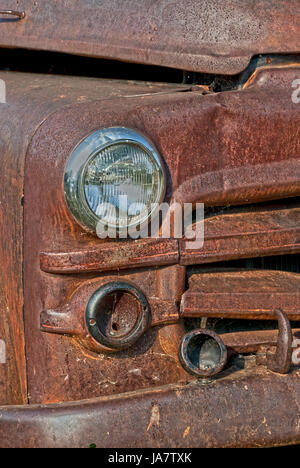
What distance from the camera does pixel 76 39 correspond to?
251 centimetres

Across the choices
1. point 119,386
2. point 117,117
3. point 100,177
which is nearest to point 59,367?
point 119,386

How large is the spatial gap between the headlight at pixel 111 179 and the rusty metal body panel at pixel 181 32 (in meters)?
0.65

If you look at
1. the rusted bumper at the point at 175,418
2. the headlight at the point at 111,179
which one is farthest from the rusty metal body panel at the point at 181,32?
the rusted bumper at the point at 175,418

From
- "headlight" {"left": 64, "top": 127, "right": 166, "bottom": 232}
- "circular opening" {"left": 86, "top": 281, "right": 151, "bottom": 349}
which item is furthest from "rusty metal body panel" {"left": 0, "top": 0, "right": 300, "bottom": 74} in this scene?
"circular opening" {"left": 86, "top": 281, "right": 151, "bottom": 349}

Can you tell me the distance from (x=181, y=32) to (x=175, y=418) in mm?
1362

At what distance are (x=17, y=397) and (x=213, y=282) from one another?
691 millimetres

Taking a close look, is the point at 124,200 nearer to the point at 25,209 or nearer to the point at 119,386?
the point at 25,209

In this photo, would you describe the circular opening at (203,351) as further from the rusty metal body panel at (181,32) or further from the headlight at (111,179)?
the rusty metal body panel at (181,32)

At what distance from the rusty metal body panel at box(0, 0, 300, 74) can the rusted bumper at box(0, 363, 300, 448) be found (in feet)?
3.59

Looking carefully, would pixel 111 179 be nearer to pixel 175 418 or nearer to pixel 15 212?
pixel 15 212

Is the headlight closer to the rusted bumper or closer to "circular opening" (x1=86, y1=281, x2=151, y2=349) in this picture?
"circular opening" (x1=86, y1=281, x2=151, y2=349)

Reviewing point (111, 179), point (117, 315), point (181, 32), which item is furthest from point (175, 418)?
point (181, 32)

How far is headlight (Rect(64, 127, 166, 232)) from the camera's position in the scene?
1771 millimetres

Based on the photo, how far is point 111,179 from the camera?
70.0 inches
